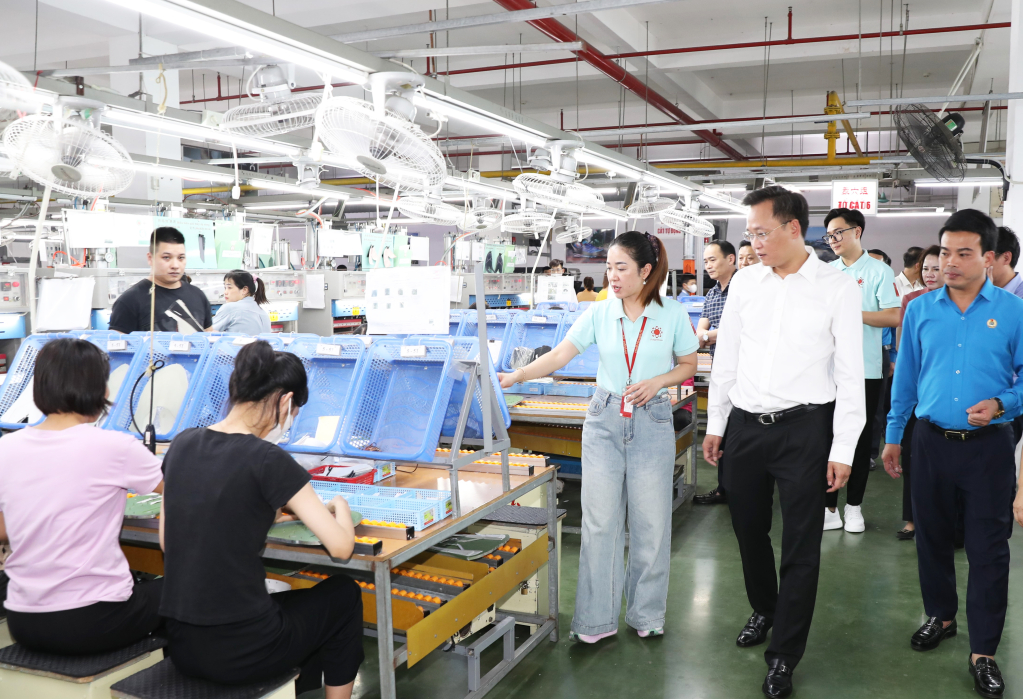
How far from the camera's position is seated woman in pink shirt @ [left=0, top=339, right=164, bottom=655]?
6.93ft

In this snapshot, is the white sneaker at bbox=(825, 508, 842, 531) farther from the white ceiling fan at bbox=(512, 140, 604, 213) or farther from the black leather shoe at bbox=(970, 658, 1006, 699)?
the white ceiling fan at bbox=(512, 140, 604, 213)

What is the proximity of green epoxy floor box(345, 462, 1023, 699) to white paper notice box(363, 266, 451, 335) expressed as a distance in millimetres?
1301

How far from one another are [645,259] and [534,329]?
2713 millimetres

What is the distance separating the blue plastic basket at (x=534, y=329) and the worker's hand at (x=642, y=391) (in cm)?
264

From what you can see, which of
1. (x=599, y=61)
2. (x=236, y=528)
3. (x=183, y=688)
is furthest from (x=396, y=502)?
(x=599, y=61)

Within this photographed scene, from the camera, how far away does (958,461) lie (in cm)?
276

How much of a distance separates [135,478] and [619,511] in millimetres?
1723

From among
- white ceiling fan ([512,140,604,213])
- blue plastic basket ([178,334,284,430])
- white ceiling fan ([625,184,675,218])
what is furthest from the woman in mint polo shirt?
white ceiling fan ([625,184,675,218])

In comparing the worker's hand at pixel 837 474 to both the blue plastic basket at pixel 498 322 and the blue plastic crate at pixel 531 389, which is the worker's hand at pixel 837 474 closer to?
the blue plastic crate at pixel 531 389

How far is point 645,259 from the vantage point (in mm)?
3059

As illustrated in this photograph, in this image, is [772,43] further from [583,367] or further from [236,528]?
[236,528]

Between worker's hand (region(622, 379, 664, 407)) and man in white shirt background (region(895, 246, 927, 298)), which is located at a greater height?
man in white shirt background (region(895, 246, 927, 298))

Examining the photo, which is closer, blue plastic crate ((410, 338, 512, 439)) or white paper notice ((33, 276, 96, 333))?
blue plastic crate ((410, 338, 512, 439))

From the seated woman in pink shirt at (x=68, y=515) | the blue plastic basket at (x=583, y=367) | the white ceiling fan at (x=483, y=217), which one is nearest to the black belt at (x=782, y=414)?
the seated woman in pink shirt at (x=68, y=515)
